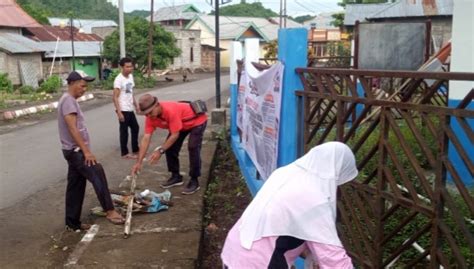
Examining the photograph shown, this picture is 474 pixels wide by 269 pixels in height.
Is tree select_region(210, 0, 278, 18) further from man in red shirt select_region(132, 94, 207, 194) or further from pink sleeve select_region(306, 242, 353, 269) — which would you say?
pink sleeve select_region(306, 242, 353, 269)

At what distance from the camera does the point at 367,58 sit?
1047 cm

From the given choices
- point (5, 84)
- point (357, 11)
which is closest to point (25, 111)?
point (5, 84)

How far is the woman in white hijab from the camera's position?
226 cm

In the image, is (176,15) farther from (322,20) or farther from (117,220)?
(117,220)

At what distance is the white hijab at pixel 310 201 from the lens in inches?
88.8

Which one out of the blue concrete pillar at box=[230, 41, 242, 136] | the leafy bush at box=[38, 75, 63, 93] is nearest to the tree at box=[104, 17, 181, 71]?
the leafy bush at box=[38, 75, 63, 93]

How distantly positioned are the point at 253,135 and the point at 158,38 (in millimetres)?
29663

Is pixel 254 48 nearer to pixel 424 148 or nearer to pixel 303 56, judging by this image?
pixel 303 56

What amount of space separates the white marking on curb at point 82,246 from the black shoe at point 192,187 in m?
1.35

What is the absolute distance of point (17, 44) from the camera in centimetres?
2977

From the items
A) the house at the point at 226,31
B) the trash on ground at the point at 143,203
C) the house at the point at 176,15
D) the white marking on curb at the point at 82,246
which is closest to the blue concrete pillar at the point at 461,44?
the trash on ground at the point at 143,203

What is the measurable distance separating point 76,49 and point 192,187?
107 feet

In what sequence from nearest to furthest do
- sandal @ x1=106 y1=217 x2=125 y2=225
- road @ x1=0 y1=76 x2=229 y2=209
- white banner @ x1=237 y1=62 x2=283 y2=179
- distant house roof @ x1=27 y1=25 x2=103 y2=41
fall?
white banner @ x1=237 y1=62 x2=283 y2=179 → sandal @ x1=106 y1=217 x2=125 y2=225 → road @ x1=0 y1=76 x2=229 y2=209 → distant house roof @ x1=27 y1=25 x2=103 y2=41

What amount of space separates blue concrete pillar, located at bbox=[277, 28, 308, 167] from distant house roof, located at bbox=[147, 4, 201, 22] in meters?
58.3
